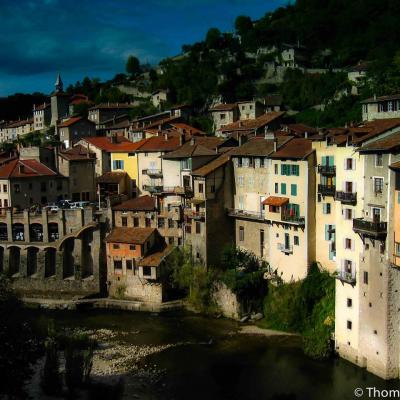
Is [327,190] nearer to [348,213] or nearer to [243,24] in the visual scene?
[348,213]

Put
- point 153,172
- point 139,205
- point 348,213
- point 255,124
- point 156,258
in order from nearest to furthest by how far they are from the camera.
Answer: point 348,213
point 156,258
point 139,205
point 153,172
point 255,124

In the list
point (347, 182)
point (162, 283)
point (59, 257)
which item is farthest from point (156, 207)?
point (347, 182)

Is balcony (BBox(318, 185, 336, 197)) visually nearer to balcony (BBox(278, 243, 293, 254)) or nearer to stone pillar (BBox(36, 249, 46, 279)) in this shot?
balcony (BBox(278, 243, 293, 254))

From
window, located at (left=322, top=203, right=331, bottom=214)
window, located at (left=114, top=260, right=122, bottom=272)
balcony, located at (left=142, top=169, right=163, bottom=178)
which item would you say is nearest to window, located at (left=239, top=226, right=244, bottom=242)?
window, located at (left=322, top=203, right=331, bottom=214)

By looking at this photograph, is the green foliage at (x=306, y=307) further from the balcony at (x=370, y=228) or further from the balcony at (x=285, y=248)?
the balcony at (x=370, y=228)

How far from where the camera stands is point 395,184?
35.9 metres

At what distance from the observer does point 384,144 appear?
36969mm

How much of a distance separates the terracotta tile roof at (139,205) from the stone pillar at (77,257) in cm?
550

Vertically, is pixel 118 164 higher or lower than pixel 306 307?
higher

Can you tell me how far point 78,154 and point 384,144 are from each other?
154 feet

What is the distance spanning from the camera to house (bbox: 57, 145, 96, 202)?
7188 centimetres

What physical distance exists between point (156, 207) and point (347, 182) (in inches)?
898

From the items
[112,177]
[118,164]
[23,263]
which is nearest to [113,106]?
[118,164]

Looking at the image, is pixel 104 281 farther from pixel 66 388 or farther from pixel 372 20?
pixel 372 20
